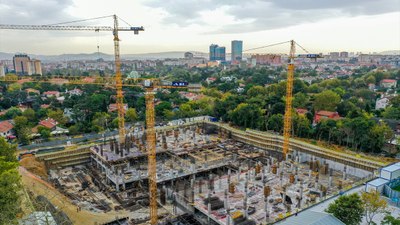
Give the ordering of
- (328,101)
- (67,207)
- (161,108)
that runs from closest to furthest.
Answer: (67,207) → (328,101) → (161,108)

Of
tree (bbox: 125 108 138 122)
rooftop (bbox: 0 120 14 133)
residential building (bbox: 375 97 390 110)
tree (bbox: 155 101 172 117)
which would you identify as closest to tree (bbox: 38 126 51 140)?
rooftop (bbox: 0 120 14 133)

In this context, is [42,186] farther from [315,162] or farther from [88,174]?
[315,162]

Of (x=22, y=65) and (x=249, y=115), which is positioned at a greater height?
(x=22, y=65)

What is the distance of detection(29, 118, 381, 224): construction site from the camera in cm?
2198

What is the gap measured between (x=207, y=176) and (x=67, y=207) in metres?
12.9

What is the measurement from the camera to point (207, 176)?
97.3ft

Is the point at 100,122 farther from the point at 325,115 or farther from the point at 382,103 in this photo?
the point at 382,103

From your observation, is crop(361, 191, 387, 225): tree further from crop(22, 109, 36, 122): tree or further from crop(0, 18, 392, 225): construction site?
crop(22, 109, 36, 122): tree

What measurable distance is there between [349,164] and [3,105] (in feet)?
170

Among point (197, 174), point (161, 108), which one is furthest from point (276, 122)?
point (161, 108)

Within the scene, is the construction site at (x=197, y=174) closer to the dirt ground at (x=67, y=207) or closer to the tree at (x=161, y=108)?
the dirt ground at (x=67, y=207)

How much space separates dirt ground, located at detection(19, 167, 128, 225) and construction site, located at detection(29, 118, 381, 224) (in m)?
1.05

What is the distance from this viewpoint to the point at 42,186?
24.5 metres

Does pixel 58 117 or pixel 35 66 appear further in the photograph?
pixel 35 66
